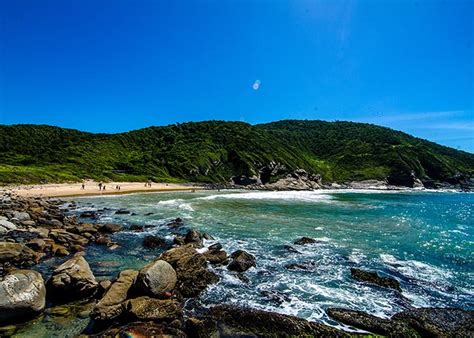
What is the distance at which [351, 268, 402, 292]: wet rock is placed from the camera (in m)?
15.4

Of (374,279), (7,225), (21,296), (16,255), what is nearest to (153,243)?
(16,255)

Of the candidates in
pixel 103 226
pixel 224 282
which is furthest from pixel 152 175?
pixel 224 282

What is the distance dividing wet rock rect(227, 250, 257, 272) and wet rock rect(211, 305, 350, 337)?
507cm

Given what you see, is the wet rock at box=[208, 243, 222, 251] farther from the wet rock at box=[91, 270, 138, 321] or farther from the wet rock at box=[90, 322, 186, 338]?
the wet rock at box=[90, 322, 186, 338]

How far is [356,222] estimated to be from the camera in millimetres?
36656

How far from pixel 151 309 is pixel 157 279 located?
164cm

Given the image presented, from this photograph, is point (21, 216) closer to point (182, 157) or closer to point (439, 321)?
point (439, 321)

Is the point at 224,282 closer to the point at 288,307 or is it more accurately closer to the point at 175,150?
the point at 288,307

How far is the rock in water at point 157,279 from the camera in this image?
474 inches

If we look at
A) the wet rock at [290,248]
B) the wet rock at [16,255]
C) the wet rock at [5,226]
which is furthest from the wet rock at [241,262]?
the wet rock at [5,226]

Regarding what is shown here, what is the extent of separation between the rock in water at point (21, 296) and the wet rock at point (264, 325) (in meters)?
6.49

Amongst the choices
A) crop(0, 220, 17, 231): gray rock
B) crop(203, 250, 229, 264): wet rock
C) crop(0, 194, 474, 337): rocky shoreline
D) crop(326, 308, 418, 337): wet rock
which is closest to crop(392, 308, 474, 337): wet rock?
crop(0, 194, 474, 337): rocky shoreline

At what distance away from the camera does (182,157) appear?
128500 millimetres

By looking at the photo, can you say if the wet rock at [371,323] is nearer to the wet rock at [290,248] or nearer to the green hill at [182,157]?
the wet rock at [290,248]
